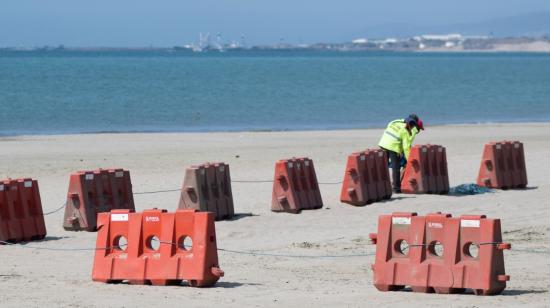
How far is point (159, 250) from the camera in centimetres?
1194

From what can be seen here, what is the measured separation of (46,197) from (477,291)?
35.5 ft

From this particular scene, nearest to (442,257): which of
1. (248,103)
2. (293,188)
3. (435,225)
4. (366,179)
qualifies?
(435,225)

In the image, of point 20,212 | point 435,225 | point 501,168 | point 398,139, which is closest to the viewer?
point 435,225

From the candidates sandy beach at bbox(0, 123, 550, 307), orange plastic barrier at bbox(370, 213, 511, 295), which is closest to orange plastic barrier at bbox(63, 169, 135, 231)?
sandy beach at bbox(0, 123, 550, 307)

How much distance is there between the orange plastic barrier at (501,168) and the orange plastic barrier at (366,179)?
2.31 meters

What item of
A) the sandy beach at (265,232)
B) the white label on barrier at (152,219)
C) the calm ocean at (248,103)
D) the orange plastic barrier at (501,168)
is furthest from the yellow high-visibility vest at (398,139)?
the calm ocean at (248,103)

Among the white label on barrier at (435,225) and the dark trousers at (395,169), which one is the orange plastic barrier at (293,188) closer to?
the dark trousers at (395,169)

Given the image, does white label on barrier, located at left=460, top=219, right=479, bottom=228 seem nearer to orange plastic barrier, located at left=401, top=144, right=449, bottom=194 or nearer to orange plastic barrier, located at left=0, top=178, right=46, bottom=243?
orange plastic barrier, located at left=0, top=178, right=46, bottom=243

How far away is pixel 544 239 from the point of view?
15.0m

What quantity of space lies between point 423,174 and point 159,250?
30.2 ft

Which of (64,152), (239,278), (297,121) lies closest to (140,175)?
(64,152)

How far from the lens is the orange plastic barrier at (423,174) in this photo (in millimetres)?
20328

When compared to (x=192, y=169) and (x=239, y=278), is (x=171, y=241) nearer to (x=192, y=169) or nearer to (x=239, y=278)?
(x=239, y=278)

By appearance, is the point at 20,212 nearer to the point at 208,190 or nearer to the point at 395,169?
Result: the point at 208,190
